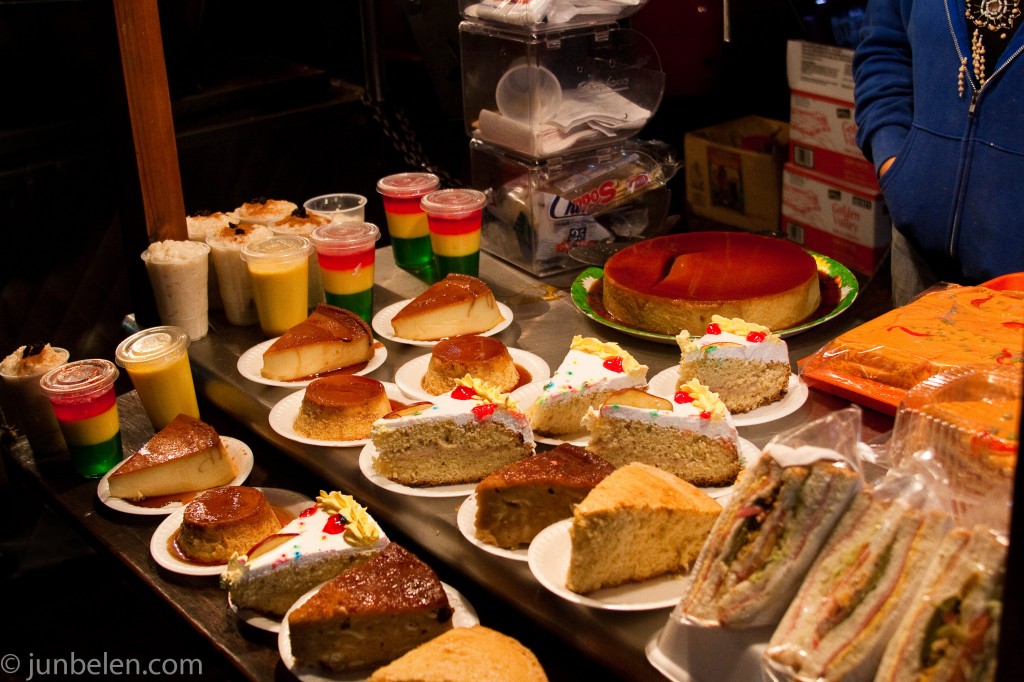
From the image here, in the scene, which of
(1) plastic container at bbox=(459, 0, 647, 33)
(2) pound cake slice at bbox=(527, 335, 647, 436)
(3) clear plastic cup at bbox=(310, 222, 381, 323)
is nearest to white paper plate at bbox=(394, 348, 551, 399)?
(2) pound cake slice at bbox=(527, 335, 647, 436)

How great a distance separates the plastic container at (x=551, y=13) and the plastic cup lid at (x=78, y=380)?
1.66 metres

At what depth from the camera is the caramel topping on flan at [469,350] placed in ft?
8.02

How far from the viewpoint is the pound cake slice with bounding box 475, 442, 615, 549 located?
1882mm

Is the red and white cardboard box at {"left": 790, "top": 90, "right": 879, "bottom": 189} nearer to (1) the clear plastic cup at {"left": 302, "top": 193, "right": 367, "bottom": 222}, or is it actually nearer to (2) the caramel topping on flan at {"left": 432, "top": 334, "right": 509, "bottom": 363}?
(1) the clear plastic cup at {"left": 302, "top": 193, "right": 367, "bottom": 222}

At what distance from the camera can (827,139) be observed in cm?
466

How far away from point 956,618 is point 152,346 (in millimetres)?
2102

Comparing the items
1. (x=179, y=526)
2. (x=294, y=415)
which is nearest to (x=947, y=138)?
(x=294, y=415)

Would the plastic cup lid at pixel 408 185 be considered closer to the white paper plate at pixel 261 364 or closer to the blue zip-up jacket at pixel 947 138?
the white paper plate at pixel 261 364

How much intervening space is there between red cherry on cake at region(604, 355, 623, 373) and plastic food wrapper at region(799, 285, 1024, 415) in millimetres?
460

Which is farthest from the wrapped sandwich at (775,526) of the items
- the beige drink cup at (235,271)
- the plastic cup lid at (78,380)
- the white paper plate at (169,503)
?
the beige drink cup at (235,271)

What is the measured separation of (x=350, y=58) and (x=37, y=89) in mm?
2005

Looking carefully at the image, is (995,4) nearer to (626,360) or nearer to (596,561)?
(626,360)

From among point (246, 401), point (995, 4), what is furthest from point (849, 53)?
point (246, 401)

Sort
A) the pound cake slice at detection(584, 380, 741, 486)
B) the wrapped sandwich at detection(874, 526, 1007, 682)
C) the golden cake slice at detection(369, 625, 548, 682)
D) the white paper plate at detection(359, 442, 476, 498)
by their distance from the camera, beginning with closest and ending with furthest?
the wrapped sandwich at detection(874, 526, 1007, 682)
the golden cake slice at detection(369, 625, 548, 682)
the pound cake slice at detection(584, 380, 741, 486)
the white paper plate at detection(359, 442, 476, 498)
